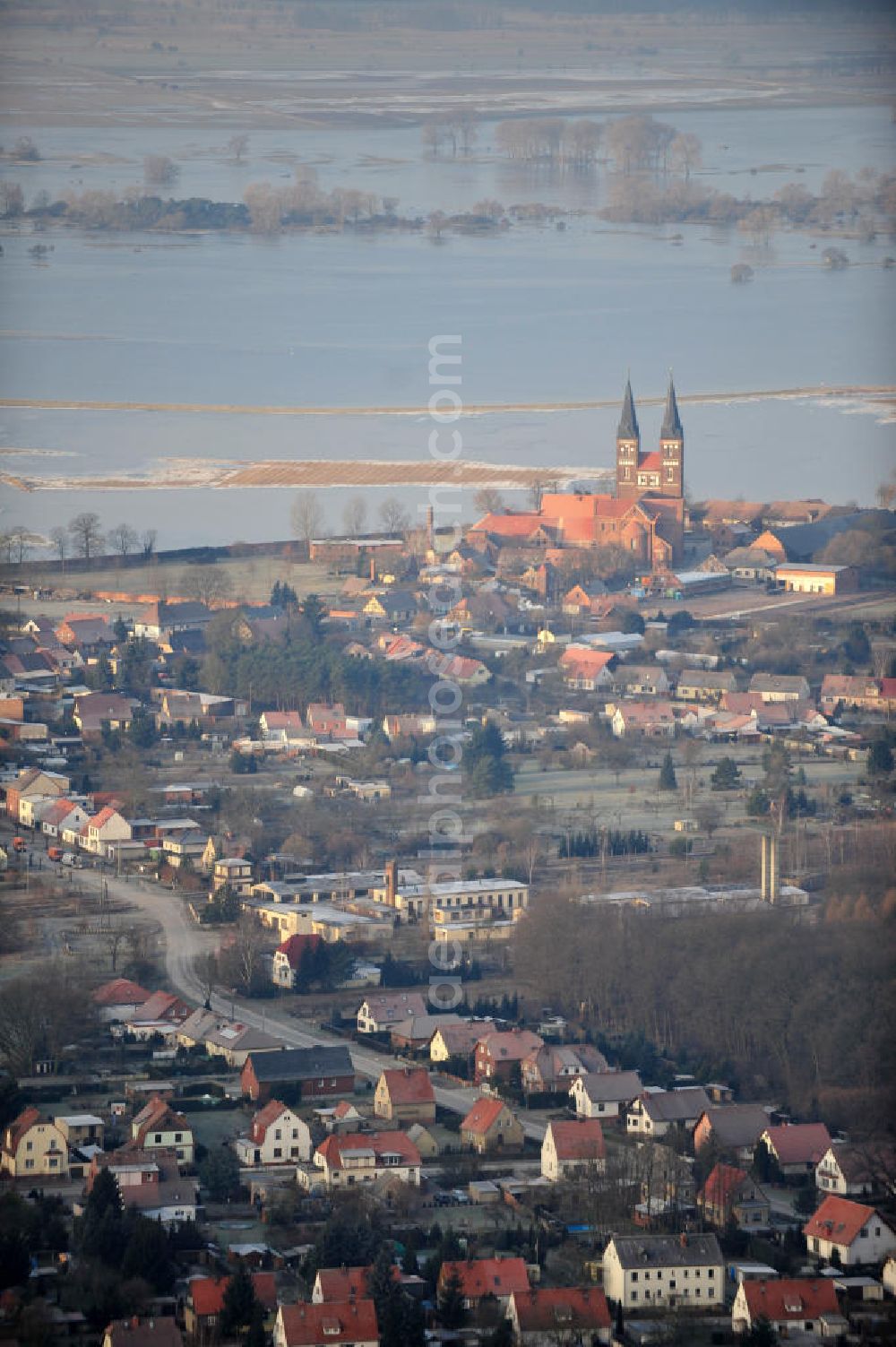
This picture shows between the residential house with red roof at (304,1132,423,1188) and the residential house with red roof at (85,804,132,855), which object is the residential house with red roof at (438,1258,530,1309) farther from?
the residential house with red roof at (85,804,132,855)

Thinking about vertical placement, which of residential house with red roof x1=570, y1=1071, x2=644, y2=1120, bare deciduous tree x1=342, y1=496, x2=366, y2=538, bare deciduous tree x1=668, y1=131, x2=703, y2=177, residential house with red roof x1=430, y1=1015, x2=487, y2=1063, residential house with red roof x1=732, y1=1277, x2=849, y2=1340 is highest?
bare deciduous tree x1=668, y1=131, x2=703, y2=177

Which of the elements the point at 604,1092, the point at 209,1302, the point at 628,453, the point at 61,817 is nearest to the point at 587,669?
the point at 61,817

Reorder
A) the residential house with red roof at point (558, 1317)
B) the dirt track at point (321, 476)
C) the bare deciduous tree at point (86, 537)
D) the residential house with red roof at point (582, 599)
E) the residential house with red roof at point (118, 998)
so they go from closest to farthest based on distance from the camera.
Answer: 1. the residential house with red roof at point (558, 1317)
2. the residential house with red roof at point (118, 998)
3. the residential house with red roof at point (582, 599)
4. the bare deciduous tree at point (86, 537)
5. the dirt track at point (321, 476)

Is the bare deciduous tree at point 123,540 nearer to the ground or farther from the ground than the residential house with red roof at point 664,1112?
farther from the ground

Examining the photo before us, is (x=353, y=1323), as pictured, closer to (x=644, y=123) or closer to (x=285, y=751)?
(x=285, y=751)

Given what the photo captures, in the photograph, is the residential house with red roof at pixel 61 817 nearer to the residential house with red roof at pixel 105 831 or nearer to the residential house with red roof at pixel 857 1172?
the residential house with red roof at pixel 105 831

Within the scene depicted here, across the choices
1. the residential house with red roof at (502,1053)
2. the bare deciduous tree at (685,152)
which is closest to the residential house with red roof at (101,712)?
the residential house with red roof at (502,1053)

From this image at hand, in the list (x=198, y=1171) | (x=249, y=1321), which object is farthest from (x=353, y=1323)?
(x=198, y=1171)

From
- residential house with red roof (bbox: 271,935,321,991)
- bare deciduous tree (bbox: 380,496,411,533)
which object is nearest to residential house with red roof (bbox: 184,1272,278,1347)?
residential house with red roof (bbox: 271,935,321,991)
